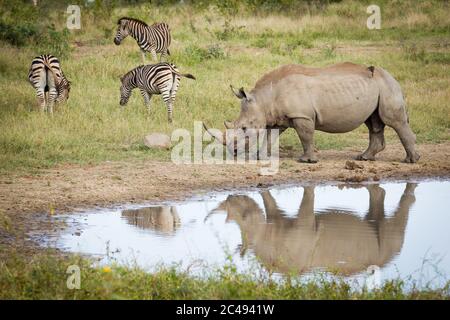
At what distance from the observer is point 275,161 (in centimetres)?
1286

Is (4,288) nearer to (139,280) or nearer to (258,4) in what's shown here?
(139,280)

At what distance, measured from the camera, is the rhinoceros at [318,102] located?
501 inches

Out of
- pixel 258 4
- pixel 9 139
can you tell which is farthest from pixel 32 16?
pixel 9 139

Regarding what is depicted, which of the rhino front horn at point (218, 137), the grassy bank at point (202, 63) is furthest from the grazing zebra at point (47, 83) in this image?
the rhino front horn at point (218, 137)

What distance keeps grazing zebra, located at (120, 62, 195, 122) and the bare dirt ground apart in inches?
108

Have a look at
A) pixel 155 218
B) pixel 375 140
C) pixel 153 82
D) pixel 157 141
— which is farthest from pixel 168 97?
pixel 155 218

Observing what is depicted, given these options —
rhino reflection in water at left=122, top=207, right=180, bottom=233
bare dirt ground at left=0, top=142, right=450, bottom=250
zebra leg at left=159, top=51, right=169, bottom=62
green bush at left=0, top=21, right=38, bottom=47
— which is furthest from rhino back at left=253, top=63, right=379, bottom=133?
green bush at left=0, top=21, right=38, bottom=47

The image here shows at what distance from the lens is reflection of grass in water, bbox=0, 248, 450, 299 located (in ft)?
22.0

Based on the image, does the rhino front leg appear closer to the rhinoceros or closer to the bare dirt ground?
the rhinoceros

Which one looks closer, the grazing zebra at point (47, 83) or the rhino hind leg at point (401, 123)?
the rhino hind leg at point (401, 123)

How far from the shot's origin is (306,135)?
12.7m

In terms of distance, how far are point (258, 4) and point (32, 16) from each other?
23.5 feet

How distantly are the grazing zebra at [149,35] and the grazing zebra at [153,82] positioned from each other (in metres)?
3.72

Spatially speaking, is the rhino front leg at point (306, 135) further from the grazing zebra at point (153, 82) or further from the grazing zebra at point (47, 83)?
the grazing zebra at point (47, 83)
